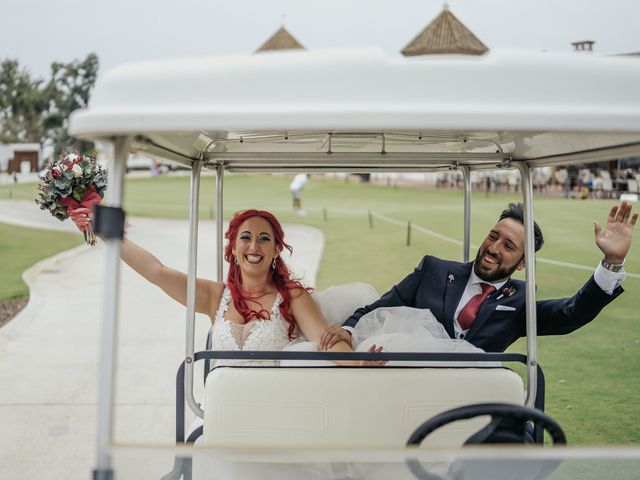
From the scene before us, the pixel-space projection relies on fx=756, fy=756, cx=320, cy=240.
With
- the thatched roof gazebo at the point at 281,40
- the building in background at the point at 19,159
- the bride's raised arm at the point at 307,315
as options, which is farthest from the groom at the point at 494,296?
the thatched roof gazebo at the point at 281,40

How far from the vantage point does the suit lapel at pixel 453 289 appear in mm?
3480

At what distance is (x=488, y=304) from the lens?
3283mm

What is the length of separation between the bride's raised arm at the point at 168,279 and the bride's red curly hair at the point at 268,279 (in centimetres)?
10

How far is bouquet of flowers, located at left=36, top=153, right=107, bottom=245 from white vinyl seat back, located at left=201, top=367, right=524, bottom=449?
855 millimetres

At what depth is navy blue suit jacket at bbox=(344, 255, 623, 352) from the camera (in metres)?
3.21

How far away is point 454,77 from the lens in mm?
1587

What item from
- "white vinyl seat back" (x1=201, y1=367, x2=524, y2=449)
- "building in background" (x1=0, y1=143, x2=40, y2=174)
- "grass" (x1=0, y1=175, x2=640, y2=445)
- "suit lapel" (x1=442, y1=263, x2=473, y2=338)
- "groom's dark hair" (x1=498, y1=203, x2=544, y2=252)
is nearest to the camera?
"white vinyl seat back" (x1=201, y1=367, x2=524, y2=449)

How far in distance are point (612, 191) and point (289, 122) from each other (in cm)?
2247

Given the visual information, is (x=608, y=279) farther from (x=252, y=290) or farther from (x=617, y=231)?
(x=252, y=290)

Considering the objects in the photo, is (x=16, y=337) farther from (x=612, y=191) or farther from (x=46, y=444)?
(x=612, y=191)

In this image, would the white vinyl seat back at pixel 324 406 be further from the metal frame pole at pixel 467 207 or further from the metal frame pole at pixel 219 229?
the metal frame pole at pixel 467 207

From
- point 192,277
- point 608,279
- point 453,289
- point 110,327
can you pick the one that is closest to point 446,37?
point 453,289

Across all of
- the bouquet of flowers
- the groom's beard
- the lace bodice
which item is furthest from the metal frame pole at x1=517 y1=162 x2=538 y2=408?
the bouquet of flowers

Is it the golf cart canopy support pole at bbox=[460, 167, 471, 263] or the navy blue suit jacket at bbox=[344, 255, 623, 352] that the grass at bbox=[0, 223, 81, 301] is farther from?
the navy blue suit jacket at bbox=[344, 255, 623, 352]
